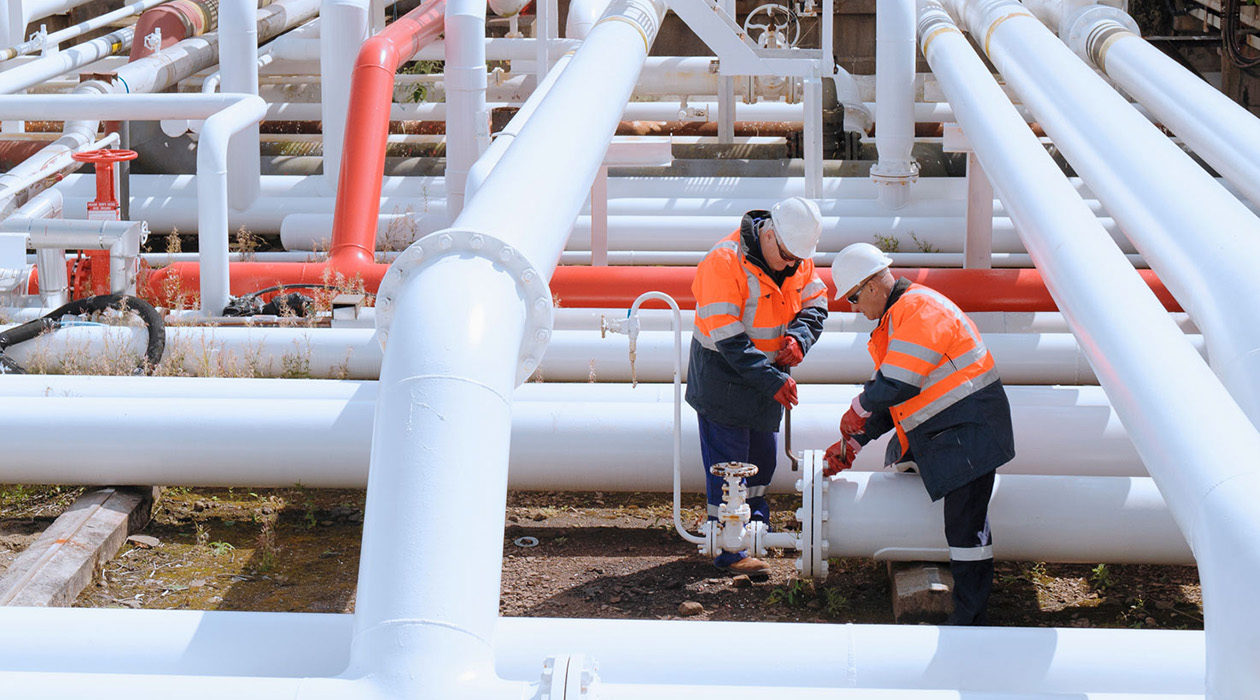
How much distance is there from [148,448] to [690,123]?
7.77 metres

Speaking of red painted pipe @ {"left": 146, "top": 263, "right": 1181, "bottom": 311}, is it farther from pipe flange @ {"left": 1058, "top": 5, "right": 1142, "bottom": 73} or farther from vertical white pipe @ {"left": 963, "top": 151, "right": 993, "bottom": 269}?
pipe flange @ {"left": 1058, "top": 5, "right": 1142, "bottom": 73}

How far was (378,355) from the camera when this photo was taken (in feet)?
21.8

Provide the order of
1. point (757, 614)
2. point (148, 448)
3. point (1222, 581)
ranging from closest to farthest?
1. point (1222, 581)
2. point (757, 614)
3. point (148, 448)

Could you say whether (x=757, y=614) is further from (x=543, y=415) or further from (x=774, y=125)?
(x=774, y=125)

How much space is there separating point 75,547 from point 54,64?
543cm

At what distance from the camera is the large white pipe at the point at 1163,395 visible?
2.53 metres

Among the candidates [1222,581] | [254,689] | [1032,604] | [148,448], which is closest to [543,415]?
[148,448]

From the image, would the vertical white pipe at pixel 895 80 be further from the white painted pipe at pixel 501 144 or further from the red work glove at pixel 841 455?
the red work glove at pixel 841 455

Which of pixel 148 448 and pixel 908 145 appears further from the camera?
pixel 908 145

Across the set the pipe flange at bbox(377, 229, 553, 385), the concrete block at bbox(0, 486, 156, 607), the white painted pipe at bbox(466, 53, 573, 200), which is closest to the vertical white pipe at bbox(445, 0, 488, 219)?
the white painted pipe at bbox(466, 53, 573, 200)

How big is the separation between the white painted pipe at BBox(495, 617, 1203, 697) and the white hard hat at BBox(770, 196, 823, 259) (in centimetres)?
158

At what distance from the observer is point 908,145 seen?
8836 mm

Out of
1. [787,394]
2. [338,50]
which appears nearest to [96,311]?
[338,50]

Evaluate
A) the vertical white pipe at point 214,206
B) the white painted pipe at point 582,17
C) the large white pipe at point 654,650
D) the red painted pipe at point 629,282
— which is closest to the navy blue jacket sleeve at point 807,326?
the large white pipe at point 654,650
